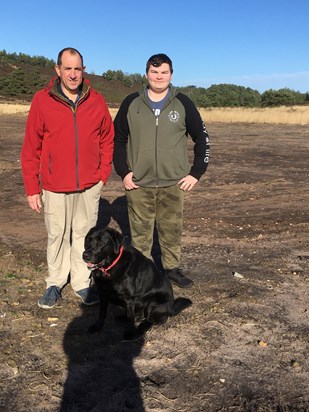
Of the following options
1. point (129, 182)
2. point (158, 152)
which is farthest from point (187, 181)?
point (129, 182)

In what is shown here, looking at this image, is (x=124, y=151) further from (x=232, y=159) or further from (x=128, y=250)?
(x=232, y=159)

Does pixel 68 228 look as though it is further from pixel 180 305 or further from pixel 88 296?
pixel 180 305

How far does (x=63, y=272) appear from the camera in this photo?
455 cm

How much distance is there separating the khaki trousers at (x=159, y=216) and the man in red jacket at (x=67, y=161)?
0.50 metres

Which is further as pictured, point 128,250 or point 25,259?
point 25,259

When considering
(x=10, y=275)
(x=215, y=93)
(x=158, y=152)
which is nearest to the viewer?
(x=158, y=152)

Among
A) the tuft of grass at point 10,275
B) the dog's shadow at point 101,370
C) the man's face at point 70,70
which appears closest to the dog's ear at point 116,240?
the dog's shadow at point 101,370

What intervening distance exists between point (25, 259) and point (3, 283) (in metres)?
0.77

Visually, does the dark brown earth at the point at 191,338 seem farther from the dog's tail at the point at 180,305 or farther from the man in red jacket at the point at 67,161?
the man in red jacket at the point at 67,161

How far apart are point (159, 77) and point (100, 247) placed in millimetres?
1675

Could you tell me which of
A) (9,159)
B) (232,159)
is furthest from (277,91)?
Result: (9,159)

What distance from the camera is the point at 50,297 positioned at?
14.4ft

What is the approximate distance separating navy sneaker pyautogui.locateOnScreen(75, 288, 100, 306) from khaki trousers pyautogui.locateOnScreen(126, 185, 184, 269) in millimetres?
731

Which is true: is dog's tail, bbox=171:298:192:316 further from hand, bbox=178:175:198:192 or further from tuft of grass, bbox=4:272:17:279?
tuft of grass, bbox=4:272:17:279
